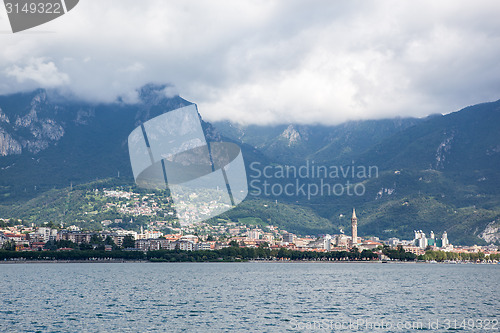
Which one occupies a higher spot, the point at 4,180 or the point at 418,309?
the point at 4,180

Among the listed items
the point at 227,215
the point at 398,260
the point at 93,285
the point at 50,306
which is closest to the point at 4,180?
the point at 227,215

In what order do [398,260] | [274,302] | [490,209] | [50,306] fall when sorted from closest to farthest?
[50,306]
[274,302]
[398,260]
[490,209]

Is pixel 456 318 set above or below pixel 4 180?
below

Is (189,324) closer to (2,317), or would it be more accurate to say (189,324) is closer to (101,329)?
(101,329)

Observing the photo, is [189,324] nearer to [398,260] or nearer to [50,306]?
[50,306]

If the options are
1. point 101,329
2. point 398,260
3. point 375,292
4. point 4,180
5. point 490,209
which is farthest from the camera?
point 490,209

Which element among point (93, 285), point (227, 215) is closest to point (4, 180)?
point (227, 215)

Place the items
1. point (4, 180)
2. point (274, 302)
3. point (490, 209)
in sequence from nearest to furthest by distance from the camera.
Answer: point (274, 302)
point (4, 180)
point (490, 209)

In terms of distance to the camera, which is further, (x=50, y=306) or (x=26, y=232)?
(x=26, y=232)

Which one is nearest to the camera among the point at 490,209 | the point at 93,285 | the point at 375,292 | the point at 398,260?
the point at 375,292
